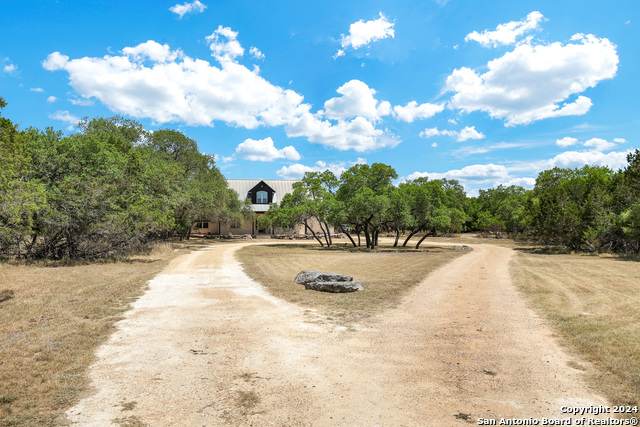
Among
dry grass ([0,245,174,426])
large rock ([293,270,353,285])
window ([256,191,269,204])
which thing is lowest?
dry grass ([0,245,174,426])

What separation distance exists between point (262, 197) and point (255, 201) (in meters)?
1.35

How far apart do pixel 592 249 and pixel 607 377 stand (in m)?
34.6

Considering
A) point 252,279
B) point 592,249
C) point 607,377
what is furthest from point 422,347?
point 592,249

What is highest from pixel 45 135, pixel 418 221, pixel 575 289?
pixel 45 135

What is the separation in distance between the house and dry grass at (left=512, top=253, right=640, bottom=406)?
42.8 metres

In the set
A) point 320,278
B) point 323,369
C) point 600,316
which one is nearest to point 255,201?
point 320,278

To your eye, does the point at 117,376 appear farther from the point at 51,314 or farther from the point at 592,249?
the point at 592,249

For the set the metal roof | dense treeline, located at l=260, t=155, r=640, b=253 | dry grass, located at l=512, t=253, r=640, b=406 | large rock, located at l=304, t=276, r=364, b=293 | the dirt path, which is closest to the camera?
the dirt path

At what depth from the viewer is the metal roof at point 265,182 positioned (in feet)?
201

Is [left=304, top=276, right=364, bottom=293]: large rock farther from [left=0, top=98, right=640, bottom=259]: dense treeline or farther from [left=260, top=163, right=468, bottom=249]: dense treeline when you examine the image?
[left=260, top=163, right=468, bottom=249]: dense treeline

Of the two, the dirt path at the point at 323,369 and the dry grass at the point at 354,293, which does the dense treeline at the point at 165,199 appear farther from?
the dirt path at the point at 323,369

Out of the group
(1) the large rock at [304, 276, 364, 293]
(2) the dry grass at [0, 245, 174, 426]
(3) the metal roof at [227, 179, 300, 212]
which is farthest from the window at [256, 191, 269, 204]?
(1) the large rock at [304, 276, 364, 293]

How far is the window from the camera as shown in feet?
200

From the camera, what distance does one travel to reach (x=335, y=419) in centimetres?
441
